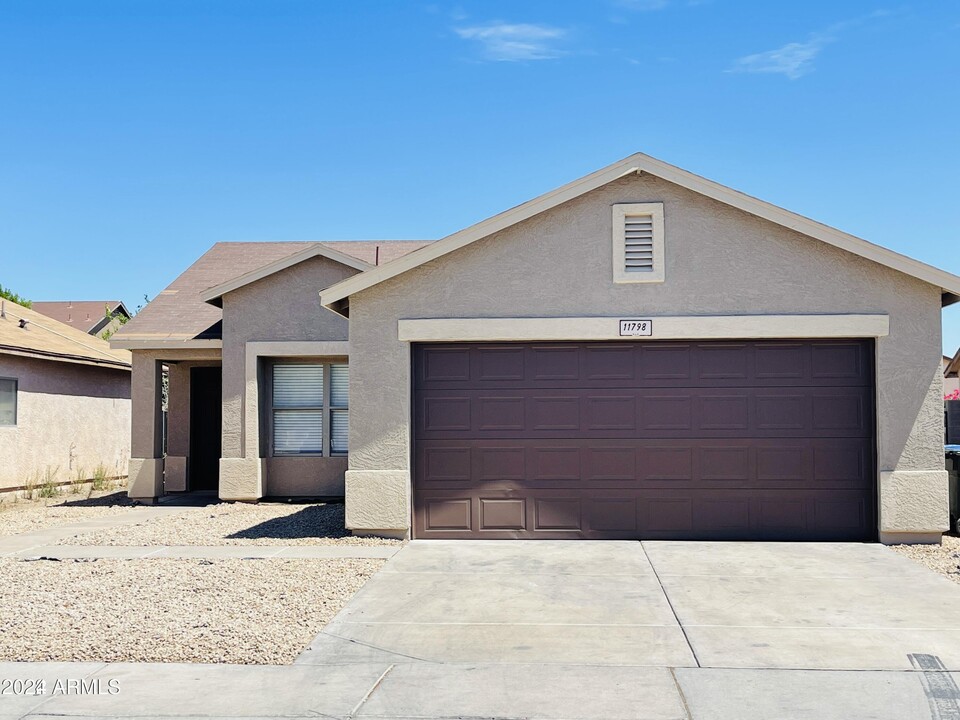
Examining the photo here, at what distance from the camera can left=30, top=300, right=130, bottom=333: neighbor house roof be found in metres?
46.0

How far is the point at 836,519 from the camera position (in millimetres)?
11320

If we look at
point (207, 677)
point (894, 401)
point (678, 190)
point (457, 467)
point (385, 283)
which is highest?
point (678, 190)

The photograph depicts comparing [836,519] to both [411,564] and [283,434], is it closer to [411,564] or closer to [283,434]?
[411,564]

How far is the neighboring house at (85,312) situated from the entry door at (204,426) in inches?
1147

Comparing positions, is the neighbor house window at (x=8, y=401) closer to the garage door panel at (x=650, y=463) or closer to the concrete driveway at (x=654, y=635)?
the garage door panel at (x=650, y=463)

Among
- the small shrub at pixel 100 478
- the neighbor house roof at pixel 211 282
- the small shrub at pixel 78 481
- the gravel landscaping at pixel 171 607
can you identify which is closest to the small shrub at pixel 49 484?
the small shrub at pixel 78 481

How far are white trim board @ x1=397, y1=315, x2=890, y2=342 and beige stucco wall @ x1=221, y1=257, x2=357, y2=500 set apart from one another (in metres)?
4.47

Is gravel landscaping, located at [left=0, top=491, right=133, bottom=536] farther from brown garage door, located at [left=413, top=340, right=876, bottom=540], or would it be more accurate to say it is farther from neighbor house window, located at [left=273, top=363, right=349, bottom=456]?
brown garage door, located at [left=413, top=340, right=876, bottom=540]

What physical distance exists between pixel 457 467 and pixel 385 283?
246cm

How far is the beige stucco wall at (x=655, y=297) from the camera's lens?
36.4 feet

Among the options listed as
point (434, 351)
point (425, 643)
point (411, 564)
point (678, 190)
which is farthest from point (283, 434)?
point (425, 643)

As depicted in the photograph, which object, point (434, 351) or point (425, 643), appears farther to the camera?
point (434, 351)

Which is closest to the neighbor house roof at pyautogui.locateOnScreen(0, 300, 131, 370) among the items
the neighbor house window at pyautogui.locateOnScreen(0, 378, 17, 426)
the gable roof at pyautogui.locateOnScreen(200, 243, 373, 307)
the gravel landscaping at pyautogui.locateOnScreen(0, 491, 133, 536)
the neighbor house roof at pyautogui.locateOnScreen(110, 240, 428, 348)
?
the neighbor house window at pyautogui.locateOnScreen(0, 378, 17, 426)

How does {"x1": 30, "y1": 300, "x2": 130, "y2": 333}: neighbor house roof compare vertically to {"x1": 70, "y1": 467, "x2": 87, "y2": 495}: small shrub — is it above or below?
above
